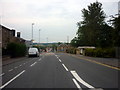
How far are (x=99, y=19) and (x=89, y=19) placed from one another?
3.10 meters

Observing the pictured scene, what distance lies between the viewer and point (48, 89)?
7176 mm

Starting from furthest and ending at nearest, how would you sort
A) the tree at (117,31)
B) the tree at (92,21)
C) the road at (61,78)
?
the tree at (92,21), the tree at (117,31), the road at (61,78)

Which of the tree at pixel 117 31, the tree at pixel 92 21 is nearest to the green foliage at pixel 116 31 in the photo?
the tree at pixel 117 31

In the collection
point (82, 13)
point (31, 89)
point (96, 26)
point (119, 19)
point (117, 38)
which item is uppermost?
point (82, 13)

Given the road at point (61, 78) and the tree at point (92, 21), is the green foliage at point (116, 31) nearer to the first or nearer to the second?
the road at point (61, 78)

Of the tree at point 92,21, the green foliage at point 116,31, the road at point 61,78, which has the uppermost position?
the tree at point 92,21

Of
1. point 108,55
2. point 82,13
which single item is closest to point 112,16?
point 108,55

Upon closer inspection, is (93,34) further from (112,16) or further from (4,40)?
(112,16)

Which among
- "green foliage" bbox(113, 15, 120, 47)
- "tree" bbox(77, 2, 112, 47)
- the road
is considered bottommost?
the road

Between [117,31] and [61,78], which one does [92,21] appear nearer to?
[117,31]

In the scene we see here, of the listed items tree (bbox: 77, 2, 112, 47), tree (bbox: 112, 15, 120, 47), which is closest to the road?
tree (bbox: 112, 15, 120, 47)

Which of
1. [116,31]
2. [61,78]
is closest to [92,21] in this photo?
[116,31]

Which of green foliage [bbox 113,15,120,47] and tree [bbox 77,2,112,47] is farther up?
tree [bbox 77,2,112,47]

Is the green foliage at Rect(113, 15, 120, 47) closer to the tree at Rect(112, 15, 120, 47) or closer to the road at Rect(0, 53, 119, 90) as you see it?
the tree at Rect(112, 15, 120, 47)
